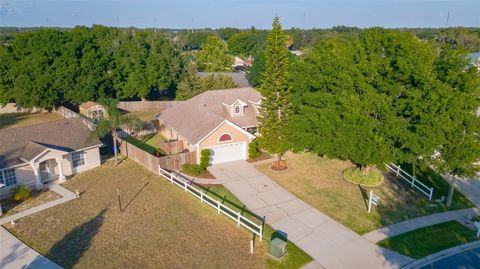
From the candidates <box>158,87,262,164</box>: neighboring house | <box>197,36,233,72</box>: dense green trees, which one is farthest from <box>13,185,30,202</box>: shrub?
<box>197,36,233,72</box>: dense green trees

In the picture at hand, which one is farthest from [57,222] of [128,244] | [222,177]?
[222,177]

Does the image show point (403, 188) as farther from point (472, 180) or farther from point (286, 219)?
point (286, 219)

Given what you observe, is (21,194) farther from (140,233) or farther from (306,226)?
(306,226)

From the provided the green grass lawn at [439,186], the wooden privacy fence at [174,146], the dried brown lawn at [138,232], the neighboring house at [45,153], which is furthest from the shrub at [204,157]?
the green grass lawn at [439,186]

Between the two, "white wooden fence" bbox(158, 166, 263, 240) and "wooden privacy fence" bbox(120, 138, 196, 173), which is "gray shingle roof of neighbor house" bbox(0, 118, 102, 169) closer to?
"wooden privacy fence" bbox(120, 138, 196, 173)

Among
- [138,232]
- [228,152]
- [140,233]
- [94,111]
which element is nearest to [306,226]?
[140,233]
